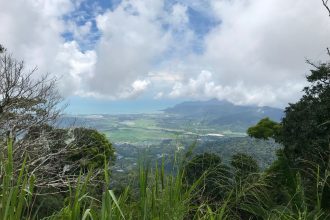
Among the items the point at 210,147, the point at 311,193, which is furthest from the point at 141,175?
the point at 311,193

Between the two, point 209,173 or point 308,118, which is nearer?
point 209,173

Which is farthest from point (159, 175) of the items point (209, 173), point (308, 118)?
point (308, 118)

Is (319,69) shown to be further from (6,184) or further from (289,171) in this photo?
(6,184)

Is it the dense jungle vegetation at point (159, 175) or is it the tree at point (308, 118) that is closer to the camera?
the dense jungle vegetation at point (159, 175)

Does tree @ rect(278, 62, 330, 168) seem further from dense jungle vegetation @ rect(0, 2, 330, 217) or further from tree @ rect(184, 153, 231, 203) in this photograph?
tree @ rect(184, 153, 231, 203)

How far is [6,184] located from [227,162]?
2.25 metres

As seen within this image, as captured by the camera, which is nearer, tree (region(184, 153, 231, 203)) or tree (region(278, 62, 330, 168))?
tree (region(184, 153, 231, 203))

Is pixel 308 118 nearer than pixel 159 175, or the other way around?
pixel 159 175

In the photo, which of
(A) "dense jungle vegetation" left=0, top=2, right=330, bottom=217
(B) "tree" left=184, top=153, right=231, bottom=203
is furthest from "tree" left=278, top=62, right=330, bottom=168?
(B) "tree" left=184, top=153, right=231, bottom=203

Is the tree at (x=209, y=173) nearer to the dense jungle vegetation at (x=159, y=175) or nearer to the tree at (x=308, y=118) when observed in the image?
the dense jungle vegetation at (x=159, y=175)

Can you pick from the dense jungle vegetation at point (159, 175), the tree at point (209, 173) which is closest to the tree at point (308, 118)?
the dense jungle vegetation at point (159, 175)

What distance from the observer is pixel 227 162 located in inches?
161

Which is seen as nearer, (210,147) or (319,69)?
(210,147)

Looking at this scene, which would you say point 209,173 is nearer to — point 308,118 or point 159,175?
point 159,175
